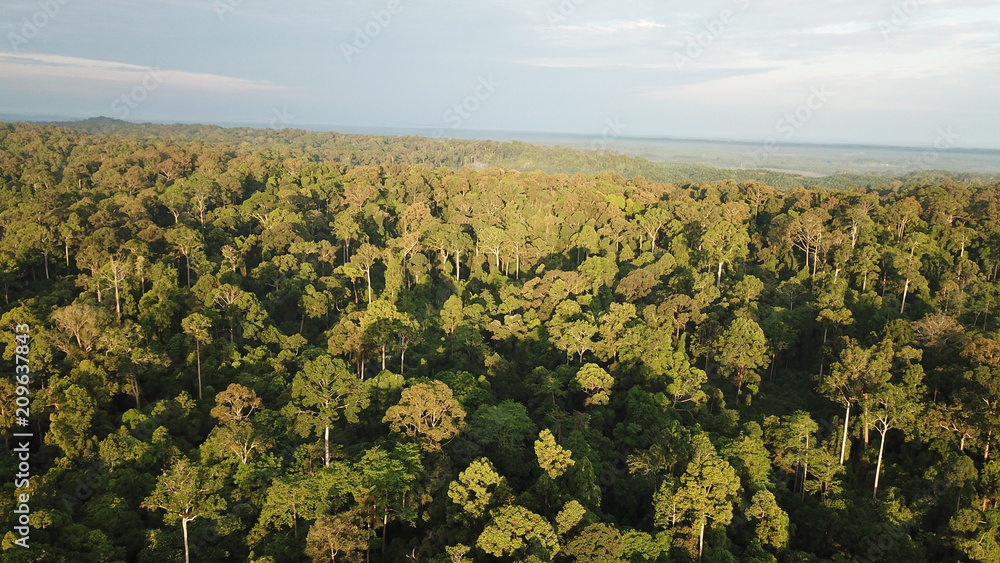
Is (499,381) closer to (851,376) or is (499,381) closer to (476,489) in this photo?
(476,489)

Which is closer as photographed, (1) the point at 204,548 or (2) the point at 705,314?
(1) the point at 204,548

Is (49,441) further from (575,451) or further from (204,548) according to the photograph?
(575,451)

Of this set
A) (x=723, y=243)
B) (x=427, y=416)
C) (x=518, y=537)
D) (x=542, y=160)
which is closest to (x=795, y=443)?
(x=518, y=537)

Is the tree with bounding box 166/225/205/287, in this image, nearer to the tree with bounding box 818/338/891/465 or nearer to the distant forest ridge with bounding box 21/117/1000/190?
the tree with bounding box 818/338/891/465

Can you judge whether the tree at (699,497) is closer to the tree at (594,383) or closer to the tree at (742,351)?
the tree at (594,383)

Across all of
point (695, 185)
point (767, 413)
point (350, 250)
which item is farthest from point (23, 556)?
point (695, 185)

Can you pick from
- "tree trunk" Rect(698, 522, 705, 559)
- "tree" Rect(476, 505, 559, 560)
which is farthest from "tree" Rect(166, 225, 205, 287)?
"tree trunk" Rect(698, 522, 705, 559)

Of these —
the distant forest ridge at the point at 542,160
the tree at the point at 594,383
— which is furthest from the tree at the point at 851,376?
the distant forest ridge at the point at 542,160
